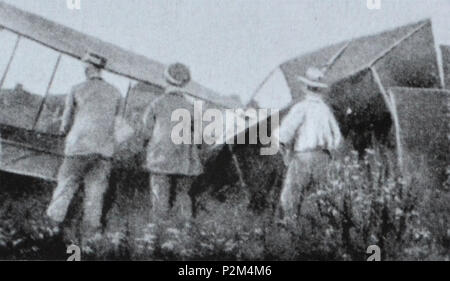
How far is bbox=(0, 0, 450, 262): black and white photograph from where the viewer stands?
295 centimetres

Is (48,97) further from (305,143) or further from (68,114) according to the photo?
(305,143)

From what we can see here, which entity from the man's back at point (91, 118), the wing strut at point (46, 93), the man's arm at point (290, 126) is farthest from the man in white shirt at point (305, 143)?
the wing strut at point (46, 93)

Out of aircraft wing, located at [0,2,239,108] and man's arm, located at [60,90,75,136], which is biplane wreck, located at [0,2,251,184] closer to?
aircraft wing, located at [0,2,239,108]

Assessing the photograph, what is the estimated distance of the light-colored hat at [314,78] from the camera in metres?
3.39

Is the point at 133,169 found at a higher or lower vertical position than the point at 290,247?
higher

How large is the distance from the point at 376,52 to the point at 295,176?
1.27 metres

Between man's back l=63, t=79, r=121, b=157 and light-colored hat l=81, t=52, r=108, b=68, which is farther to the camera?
light-colored hat l=81, t=52, r=108, b=68

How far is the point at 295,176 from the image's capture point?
3.21 metres

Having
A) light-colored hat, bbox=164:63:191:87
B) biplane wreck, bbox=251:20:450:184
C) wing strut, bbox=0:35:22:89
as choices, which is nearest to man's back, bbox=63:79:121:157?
light-colored hat, bbox=164:63:191:87

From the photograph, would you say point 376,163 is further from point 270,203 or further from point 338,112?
point 270,203

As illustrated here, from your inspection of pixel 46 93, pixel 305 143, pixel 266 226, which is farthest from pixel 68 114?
pixel 305 143

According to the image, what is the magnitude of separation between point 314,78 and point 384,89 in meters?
0.55
